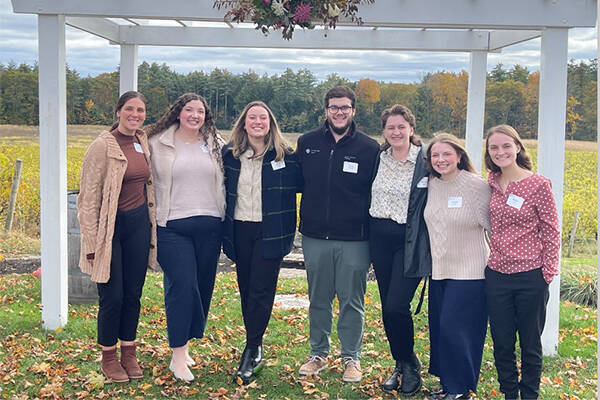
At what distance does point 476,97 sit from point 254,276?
12.5ft

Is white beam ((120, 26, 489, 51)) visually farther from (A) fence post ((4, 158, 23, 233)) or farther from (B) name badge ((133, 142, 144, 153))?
(A) fence post ((4, 158, 23, 233))

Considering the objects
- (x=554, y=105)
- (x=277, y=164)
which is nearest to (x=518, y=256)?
(x=277, y=164)

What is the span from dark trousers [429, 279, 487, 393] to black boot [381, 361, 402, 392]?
0.41 meters

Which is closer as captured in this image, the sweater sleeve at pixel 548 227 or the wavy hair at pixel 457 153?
the sweater sleeve at pixel 548 227

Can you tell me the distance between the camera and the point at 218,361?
17.1 ft

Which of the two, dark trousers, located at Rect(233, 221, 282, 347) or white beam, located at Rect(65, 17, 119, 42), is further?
white beam, located at Rect(65, 17, 119, 42)

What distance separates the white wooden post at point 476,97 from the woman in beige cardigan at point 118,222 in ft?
13.1

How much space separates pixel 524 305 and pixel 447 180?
3.12ft

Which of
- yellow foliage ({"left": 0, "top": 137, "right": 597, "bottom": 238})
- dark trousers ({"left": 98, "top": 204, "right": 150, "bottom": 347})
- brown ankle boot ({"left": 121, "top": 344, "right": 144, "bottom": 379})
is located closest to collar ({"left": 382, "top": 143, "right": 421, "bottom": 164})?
dark trousers ({"left": 98, "top": 204, "right": 150, "bottom": 347})

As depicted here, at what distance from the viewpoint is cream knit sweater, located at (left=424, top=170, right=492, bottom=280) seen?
4.11 meters

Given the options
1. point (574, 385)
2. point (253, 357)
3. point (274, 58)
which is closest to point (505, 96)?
point (274, 58)

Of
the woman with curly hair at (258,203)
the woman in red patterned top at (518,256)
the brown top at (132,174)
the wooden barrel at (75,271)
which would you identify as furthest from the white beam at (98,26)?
the woman in red patterned top at (518,256)

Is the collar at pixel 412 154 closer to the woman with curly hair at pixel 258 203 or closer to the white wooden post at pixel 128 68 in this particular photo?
the woman with curly hair at pixel 258 203

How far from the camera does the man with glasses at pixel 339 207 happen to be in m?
4.52
